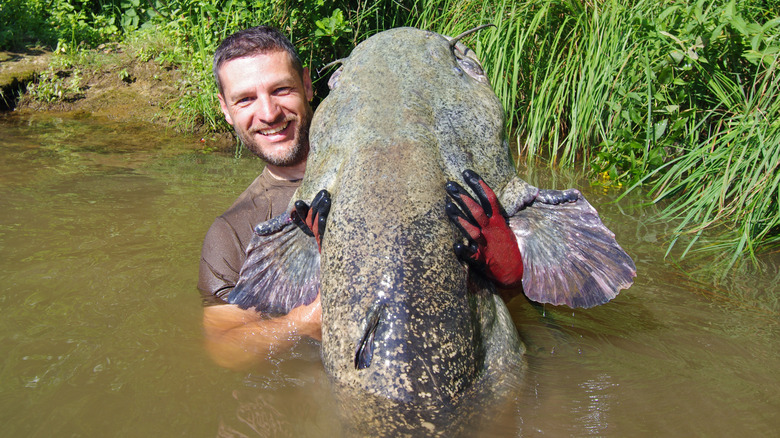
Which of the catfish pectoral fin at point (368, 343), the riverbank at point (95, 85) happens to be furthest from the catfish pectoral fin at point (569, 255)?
the riverbank at point (95, 85)

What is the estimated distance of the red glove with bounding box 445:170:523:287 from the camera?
174 centimetres

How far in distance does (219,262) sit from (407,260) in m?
1.59

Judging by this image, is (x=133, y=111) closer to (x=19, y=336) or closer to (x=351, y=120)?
(x=19, y=336)

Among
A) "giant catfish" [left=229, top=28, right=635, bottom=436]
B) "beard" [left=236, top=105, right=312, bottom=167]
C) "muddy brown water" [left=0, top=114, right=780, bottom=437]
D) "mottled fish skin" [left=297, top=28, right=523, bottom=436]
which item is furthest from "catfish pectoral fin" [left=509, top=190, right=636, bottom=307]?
"beard" [left=236, top=105, right=312, bottom=167]

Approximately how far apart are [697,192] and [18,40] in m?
8.60

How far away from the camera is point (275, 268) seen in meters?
2.07

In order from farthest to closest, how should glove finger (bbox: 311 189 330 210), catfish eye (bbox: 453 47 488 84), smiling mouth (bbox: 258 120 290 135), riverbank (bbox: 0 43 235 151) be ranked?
riverbank (bbox: 0 43 235 151) → smiling mouth (bbox: 258 120 290 135) → catfish eye (bbox: 453 47 488 84) → glove finger (bbox: 311 189 330 210)

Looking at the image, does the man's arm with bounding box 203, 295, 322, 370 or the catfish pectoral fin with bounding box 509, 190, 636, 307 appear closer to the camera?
the catfish pectoral fin with bounding box 509, 190, 636, 307

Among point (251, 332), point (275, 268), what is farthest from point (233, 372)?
point (275, 268)

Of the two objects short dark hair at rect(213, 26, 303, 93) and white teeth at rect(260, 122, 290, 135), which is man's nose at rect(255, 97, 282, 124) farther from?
short dark hair at rect(213, 26, 303, 93)

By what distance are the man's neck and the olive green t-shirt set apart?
48mm

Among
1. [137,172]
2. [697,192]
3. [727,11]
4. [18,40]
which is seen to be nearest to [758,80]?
[727,11]

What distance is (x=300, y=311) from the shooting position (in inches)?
100

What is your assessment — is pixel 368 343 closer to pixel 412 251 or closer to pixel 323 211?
pixel 412 251
